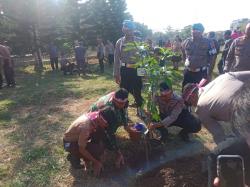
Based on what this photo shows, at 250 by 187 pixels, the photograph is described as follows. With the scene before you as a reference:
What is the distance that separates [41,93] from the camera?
1077cm

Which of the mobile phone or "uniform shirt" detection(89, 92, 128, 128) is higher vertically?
the mobile phone

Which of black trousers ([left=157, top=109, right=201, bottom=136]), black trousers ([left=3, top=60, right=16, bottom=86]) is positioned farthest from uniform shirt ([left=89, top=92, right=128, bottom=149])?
black trousers ([left=3, top=60, right=16, bottom=86])

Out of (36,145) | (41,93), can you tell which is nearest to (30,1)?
(41,93)

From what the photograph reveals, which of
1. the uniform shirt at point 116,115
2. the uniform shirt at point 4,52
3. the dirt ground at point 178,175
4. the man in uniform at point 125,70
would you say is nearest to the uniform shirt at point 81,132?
the uniform shirt at point 116,115

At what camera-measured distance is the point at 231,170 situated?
6.46 ft

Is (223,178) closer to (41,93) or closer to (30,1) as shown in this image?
(41,93)

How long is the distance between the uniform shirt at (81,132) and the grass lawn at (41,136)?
1.67 ft

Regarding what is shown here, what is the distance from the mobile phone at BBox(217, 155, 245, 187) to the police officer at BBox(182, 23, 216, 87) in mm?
4569

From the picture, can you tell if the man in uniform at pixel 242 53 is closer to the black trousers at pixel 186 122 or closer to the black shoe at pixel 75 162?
the black trousers at pixel 186 122

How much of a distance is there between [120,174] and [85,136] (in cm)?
73

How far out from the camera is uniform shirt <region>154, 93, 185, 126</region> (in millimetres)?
5254

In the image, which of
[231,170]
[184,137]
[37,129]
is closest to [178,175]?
[184,137]

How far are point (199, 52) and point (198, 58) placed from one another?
0.38ft

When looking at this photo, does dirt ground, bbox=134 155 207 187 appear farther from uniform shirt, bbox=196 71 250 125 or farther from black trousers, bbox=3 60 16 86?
black trousers, bbox=3 60 16 86
